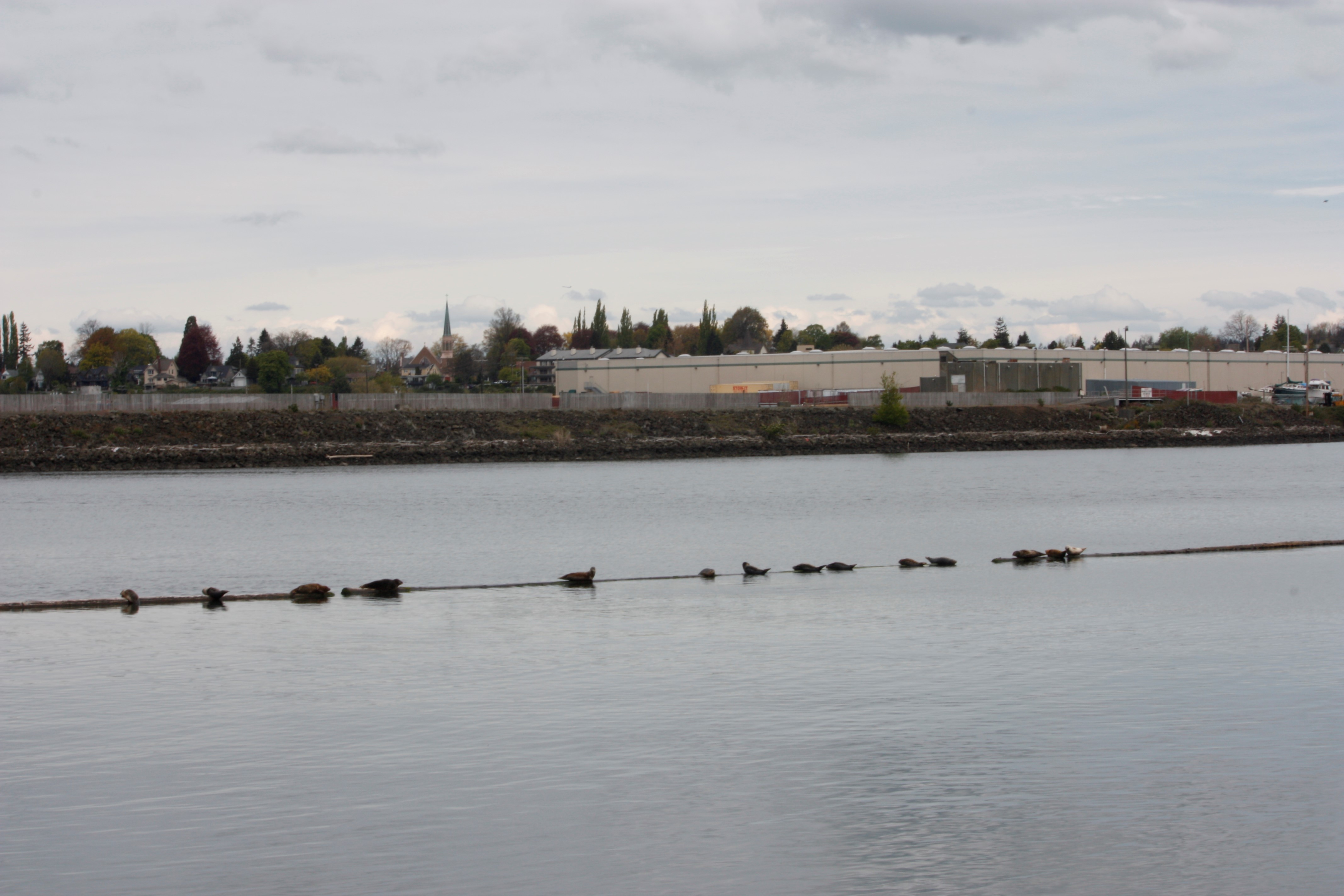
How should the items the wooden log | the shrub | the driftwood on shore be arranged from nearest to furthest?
1. the wooden log
2. the driftwood on shore
3. the shrub

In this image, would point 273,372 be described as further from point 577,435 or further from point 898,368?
point 898,368

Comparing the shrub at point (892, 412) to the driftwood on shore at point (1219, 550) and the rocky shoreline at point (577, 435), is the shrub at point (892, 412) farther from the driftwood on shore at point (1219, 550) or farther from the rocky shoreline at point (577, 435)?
the driftwood on shore at point (1219, 550)

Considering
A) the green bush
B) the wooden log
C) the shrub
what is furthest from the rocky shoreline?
the green bush

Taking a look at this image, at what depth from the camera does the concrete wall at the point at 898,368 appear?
5364 inches

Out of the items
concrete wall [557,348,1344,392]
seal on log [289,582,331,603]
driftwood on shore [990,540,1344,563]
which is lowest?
driftwood on shore [990,540,1344,563]

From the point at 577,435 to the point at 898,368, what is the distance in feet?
152

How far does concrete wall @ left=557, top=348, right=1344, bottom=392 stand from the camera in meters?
136

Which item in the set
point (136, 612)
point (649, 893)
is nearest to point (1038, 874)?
point (649, 893)

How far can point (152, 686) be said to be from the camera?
61.1 ft

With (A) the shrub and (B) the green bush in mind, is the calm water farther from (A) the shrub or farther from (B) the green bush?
(B) the green bush

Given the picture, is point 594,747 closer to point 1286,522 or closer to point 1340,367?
point 1286,522

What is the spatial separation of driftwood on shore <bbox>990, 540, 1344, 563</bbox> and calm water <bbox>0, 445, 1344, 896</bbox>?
0.98 m

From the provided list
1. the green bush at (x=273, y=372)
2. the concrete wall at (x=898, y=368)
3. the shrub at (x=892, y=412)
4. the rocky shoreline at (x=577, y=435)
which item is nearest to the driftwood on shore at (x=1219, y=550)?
the rocky shoreline at (x=577, y=435)

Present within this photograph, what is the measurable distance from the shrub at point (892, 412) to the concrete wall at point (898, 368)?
19.4 m
